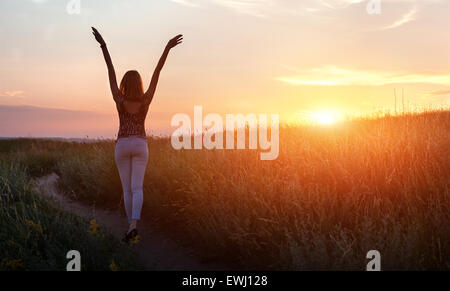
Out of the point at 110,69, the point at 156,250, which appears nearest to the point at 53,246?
Answer: the point at 156,250

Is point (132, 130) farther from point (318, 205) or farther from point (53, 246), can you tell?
point (318, 205)

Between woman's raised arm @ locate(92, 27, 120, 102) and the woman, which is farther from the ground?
woman's raised arm @ locate(92, 27, 120, 102)

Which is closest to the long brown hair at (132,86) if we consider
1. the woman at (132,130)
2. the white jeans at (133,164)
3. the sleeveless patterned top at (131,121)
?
the woman at (132,130)

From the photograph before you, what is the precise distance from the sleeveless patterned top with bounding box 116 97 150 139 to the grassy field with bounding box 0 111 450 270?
164 cm

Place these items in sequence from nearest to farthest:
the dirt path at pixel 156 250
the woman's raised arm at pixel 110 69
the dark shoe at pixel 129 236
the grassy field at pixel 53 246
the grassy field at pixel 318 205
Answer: the grassy field at pixel 318 205, the grassy field at pixel 53 246, the dirt path at pixel 156 250, the dark shoe at pixel 129 236, the woman's raised arm at pixel 110 69

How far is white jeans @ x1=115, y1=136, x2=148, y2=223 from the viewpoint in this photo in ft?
19.3

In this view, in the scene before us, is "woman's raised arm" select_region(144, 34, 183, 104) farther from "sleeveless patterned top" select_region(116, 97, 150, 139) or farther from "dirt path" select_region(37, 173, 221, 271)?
"dirt path" select_region(37, 173, 221, 271)

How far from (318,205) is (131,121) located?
3039 mm

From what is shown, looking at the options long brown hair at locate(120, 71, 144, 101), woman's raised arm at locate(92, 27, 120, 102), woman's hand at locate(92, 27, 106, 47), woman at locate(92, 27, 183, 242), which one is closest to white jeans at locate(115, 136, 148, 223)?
woman at locate(92, 27, 183, 242)

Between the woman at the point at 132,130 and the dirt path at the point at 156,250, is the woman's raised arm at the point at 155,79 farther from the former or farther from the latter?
the dirt path at the point at 156,250

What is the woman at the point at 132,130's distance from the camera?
5.91 meters

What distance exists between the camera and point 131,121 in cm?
594
